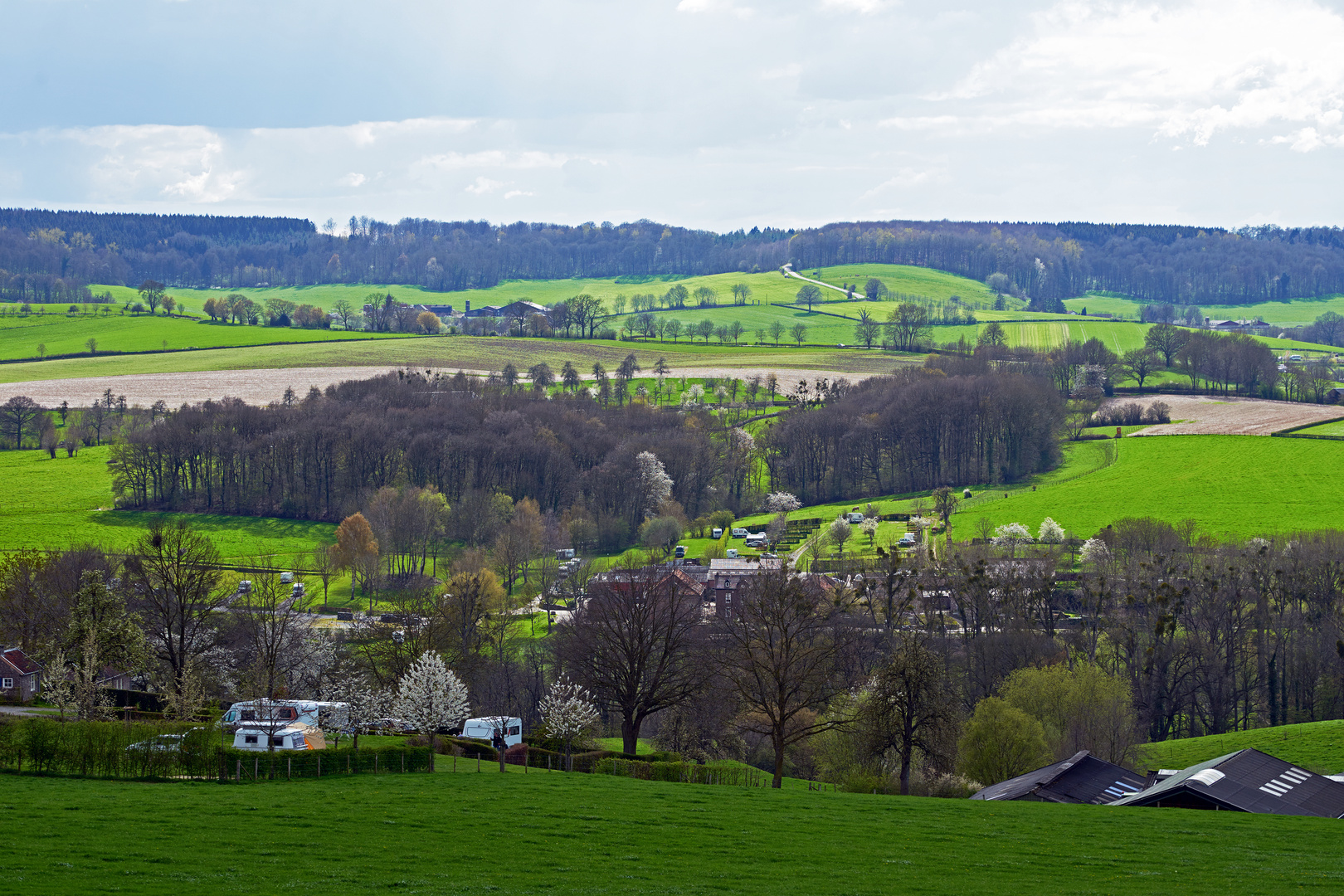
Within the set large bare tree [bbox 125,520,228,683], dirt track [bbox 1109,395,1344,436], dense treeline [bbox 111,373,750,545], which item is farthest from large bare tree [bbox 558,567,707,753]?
dirt track [bbox 1109,395,1344,436]

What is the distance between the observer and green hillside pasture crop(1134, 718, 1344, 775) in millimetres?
53312

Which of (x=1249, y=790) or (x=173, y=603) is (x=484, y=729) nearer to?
(x=1249, y=790)

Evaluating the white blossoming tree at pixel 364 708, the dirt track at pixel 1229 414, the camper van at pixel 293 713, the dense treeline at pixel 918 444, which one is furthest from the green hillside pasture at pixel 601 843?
→ the dirt track at pixel 1229 414

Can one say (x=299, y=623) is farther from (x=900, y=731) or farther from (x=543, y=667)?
(x=900, y=731)

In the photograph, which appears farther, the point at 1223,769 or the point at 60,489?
the point at 60,489

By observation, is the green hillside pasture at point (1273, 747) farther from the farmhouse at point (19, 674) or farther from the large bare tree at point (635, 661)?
the farmhouse at point (19, 674)

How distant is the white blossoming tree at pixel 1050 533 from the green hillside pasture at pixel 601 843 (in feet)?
256

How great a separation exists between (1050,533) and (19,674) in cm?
8464

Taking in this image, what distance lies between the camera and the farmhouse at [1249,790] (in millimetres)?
38625

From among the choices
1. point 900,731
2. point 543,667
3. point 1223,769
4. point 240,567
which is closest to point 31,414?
point 240,567

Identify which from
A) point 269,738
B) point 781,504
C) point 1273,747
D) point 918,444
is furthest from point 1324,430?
point 269,738

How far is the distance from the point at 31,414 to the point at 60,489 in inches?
1147

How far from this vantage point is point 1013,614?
278ft

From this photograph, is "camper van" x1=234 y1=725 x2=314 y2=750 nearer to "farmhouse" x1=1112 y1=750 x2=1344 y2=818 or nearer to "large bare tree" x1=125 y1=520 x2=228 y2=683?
"large bare tree" x1=125 y1=520 x2=228 y2=683
